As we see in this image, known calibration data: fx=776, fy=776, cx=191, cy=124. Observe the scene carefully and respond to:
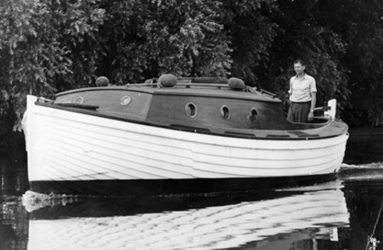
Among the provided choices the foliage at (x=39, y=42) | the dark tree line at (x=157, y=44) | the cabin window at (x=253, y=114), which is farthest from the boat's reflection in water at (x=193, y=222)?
the dark tree line at (x=157, y=44)

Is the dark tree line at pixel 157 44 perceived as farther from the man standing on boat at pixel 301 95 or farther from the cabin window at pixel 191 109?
the cabin window at pixel 191 109

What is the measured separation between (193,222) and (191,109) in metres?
2.41

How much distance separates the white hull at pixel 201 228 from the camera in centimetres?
915

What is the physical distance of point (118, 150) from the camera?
38.1 feet

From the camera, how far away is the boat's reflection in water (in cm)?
918

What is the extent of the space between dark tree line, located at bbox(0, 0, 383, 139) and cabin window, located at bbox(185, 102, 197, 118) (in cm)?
533

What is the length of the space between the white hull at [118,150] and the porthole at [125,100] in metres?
0.68

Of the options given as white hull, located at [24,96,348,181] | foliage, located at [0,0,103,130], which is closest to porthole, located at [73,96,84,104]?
white hull, located at [24,96,348,181]

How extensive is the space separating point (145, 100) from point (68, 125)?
1.24 m

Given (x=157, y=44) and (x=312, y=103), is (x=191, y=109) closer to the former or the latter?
(x=312, y=103)

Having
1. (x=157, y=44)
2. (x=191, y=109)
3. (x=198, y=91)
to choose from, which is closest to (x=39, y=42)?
(x=157, y=44)

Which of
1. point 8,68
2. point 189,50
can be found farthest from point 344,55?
point 8,68

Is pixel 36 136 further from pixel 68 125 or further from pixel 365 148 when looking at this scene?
pixel 365 148

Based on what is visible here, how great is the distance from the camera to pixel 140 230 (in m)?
9.91
